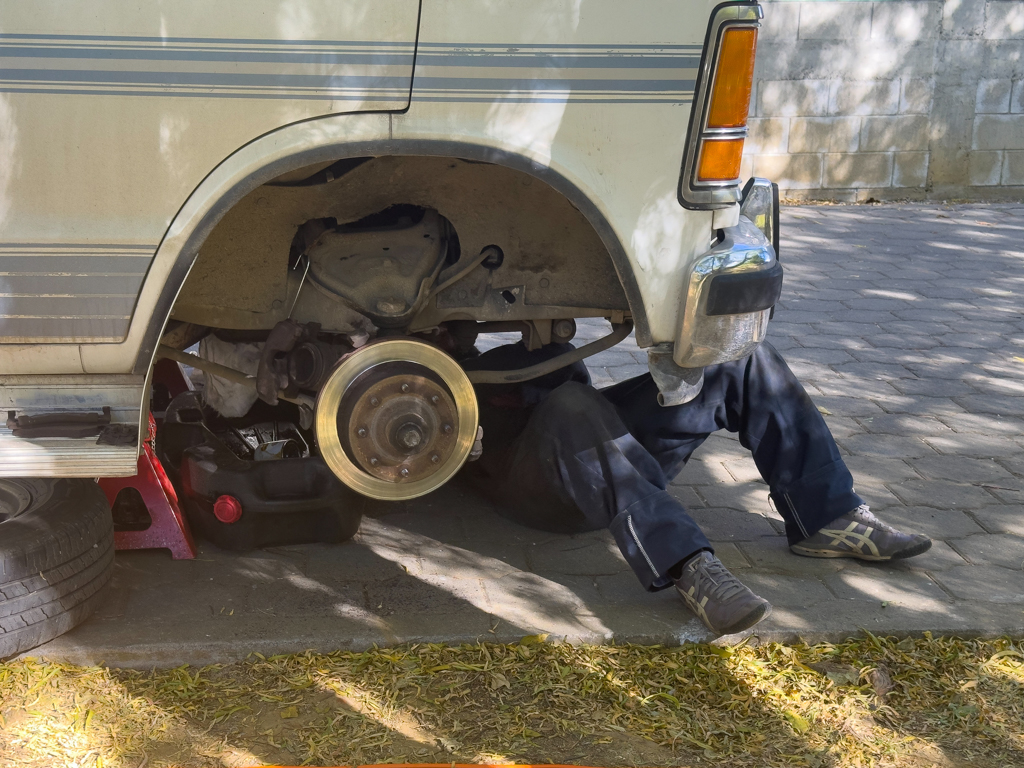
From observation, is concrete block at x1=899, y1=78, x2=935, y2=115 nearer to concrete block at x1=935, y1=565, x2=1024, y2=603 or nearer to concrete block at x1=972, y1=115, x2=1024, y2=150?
concrete block at x1=972, y1=115, x2=1024, y2=150

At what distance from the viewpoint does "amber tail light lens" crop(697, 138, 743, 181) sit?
7.75 feet

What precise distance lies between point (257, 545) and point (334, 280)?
0.90 m

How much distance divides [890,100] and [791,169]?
1019 millimetres

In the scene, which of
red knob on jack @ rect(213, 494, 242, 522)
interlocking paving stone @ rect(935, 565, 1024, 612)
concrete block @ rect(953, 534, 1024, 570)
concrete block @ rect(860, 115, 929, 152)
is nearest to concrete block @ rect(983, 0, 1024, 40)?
concrete block @ rect(860, 115, 929, 152)

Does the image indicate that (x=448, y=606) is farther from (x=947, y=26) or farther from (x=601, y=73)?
(x=947, y=26)

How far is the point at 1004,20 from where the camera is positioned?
8.70 m

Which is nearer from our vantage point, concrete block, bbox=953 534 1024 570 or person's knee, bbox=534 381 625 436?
person's knee, bbox=534 381 625 436

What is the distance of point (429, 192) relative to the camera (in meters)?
2.69

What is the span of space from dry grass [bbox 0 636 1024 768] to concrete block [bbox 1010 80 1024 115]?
7708 millimetres

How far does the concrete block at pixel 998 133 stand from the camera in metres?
8.99

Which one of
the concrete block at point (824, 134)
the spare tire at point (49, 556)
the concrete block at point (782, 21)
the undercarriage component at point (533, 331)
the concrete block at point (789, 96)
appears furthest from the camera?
the concrete block at point (824, 134)

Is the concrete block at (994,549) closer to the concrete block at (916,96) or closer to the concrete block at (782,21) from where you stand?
the concrete block at (782,21)

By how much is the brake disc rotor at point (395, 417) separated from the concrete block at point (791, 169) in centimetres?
704

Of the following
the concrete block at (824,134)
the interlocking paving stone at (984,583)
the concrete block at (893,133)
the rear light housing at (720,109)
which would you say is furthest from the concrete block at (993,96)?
the rear light housing at (720,109)
